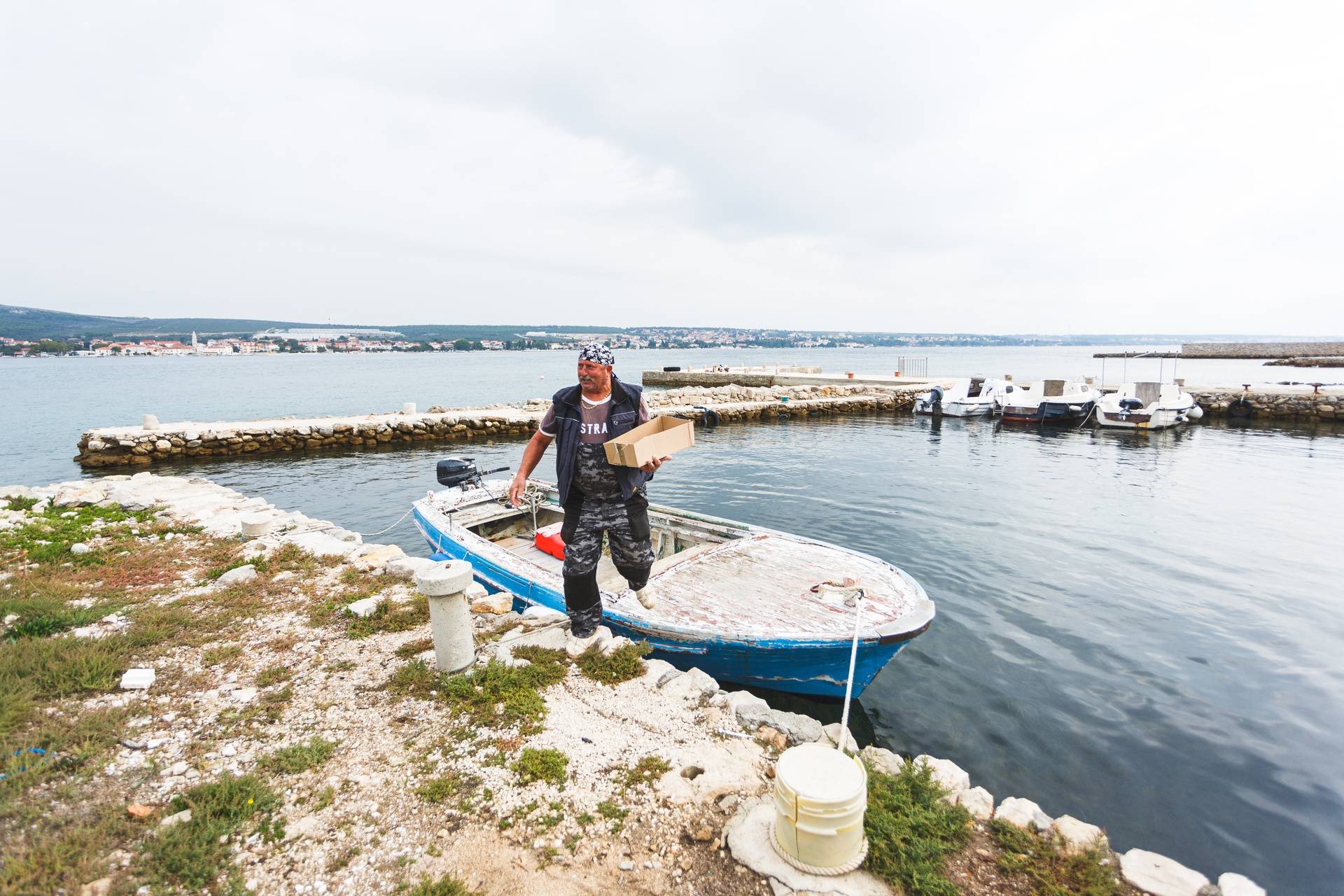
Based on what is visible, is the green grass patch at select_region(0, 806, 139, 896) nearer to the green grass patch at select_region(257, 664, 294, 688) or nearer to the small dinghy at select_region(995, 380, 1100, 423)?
the green grass patch at select_region(257, 664, 294, 688)

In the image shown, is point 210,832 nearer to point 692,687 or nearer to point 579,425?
point 692,687

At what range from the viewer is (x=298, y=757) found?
12.0ft

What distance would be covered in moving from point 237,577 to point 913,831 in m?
7.51

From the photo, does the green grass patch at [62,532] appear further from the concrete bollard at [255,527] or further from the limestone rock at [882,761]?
the limestone rock at [882,761]

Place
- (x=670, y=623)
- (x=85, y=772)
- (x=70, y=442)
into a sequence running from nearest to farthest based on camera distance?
(x=85, y=772)
(x=670, y=623)
(x=70, y=442)

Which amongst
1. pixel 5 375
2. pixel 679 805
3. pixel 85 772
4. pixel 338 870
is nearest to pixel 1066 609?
pixel 679 805

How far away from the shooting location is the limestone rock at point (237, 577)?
6629mm

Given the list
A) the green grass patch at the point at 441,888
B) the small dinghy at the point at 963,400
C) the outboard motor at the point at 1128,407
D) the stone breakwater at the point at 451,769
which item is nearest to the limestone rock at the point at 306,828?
the stone breakwater at the point at 451,769

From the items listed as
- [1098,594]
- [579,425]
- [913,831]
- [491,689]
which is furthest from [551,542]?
[1098,594]

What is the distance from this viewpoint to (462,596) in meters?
4.52

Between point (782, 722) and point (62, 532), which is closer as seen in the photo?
point (782, 722)

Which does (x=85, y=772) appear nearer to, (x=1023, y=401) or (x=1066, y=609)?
(x=1066, y=609)

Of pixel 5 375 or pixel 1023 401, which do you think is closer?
pixel 1023 401

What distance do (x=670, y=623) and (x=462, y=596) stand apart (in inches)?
93.0
